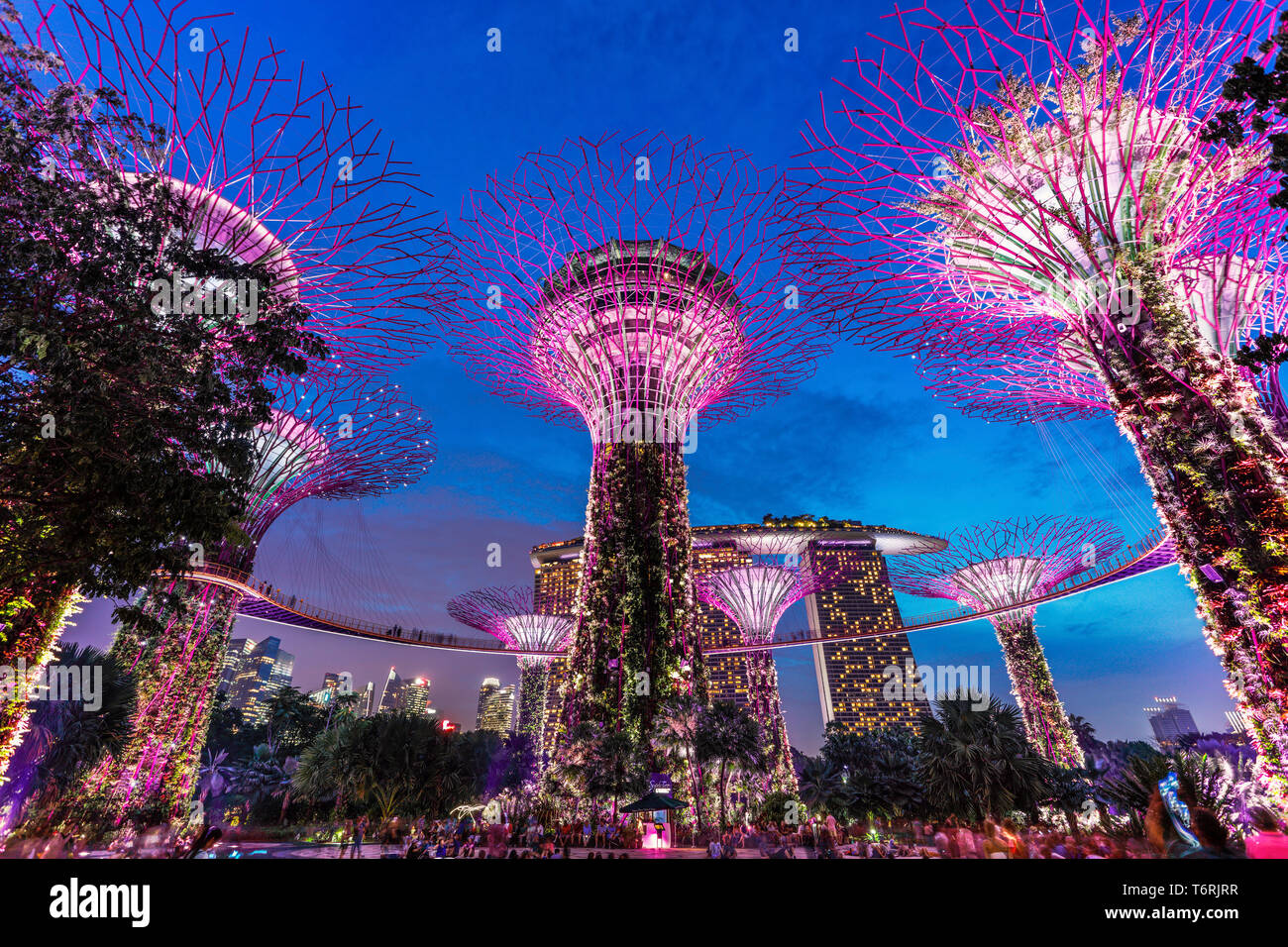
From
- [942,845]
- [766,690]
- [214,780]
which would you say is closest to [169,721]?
[942,845]

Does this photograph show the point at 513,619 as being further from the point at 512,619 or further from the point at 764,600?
the point at 764,600

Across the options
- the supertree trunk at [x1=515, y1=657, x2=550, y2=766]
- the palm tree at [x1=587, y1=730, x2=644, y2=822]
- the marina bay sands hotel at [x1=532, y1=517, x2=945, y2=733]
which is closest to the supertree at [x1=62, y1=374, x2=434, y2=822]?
the palm tree at [x1=587, y1=730, x2=644, y2=822]

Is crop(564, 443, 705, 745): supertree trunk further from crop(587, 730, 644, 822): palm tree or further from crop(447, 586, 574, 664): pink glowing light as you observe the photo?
crop(447, 586, 574, 664): pink glowing light

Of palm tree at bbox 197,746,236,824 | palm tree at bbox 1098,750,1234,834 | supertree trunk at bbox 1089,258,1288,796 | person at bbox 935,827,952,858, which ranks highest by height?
supertree trunk at bbox 1089,258,1288,796

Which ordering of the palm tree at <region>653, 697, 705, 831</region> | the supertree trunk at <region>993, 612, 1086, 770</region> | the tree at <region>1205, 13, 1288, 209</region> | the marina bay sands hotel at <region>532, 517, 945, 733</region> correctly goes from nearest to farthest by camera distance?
the tree at <region>1205, 13, 1288, 209</region> → the palm tree at <region>653, 697, 705, 831</region> → the supertree trunk at <region>993, 612, 1086, 770</region> → the marina bay sands hotel at <region>532, 517, 945, 733</region>

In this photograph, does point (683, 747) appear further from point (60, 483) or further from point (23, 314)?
point (23, 314)

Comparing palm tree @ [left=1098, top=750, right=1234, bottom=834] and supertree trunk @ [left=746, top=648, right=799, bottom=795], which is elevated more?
supertree trunk @ [left=746, top=648, right=799, bottom=795]
